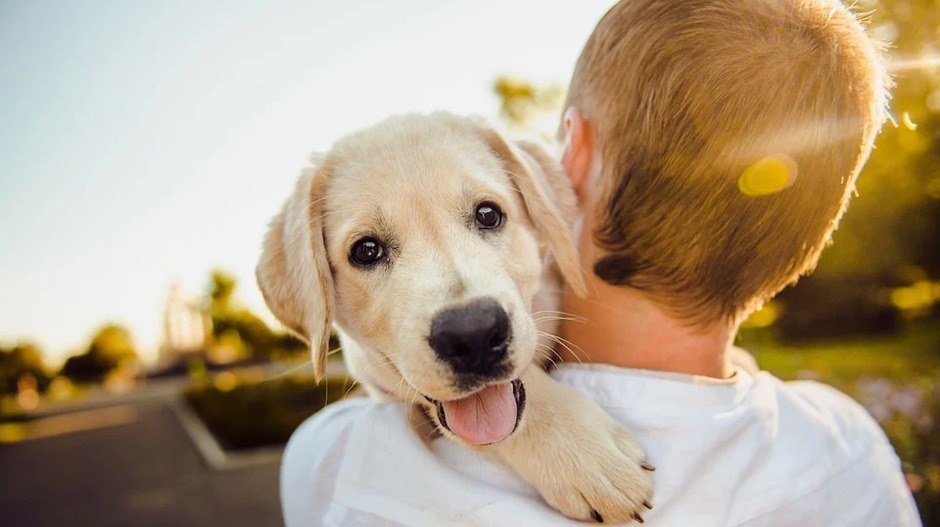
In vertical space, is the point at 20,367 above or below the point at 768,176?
below

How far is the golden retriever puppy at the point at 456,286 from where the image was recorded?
222 cm

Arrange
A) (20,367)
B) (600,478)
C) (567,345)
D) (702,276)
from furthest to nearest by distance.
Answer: (20,367)
(567,345)
(702,276)
(600,478)

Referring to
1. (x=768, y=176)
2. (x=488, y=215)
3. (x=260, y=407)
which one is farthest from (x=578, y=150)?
(x=260, y=407)

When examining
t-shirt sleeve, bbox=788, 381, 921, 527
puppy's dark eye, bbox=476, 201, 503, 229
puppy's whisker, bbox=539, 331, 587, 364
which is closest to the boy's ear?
puppy's dark eye, bbox=476, 201, 503, 229

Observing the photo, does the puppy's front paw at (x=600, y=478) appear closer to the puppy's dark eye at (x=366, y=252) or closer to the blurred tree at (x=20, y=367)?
the puppy's dark eye at (x=366, y=252)

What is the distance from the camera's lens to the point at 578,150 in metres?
2.68

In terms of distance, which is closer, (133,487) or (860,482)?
(860,482)

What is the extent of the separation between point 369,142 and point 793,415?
1961 mm

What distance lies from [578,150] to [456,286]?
727 millimetres

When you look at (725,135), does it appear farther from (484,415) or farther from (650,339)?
(484,415)

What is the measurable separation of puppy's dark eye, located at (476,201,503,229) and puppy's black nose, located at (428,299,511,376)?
58 centimetres

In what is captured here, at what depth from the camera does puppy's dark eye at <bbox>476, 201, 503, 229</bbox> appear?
283 cm

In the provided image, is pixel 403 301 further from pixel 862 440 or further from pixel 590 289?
pixel 862 440

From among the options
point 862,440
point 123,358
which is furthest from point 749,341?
point 123,358
